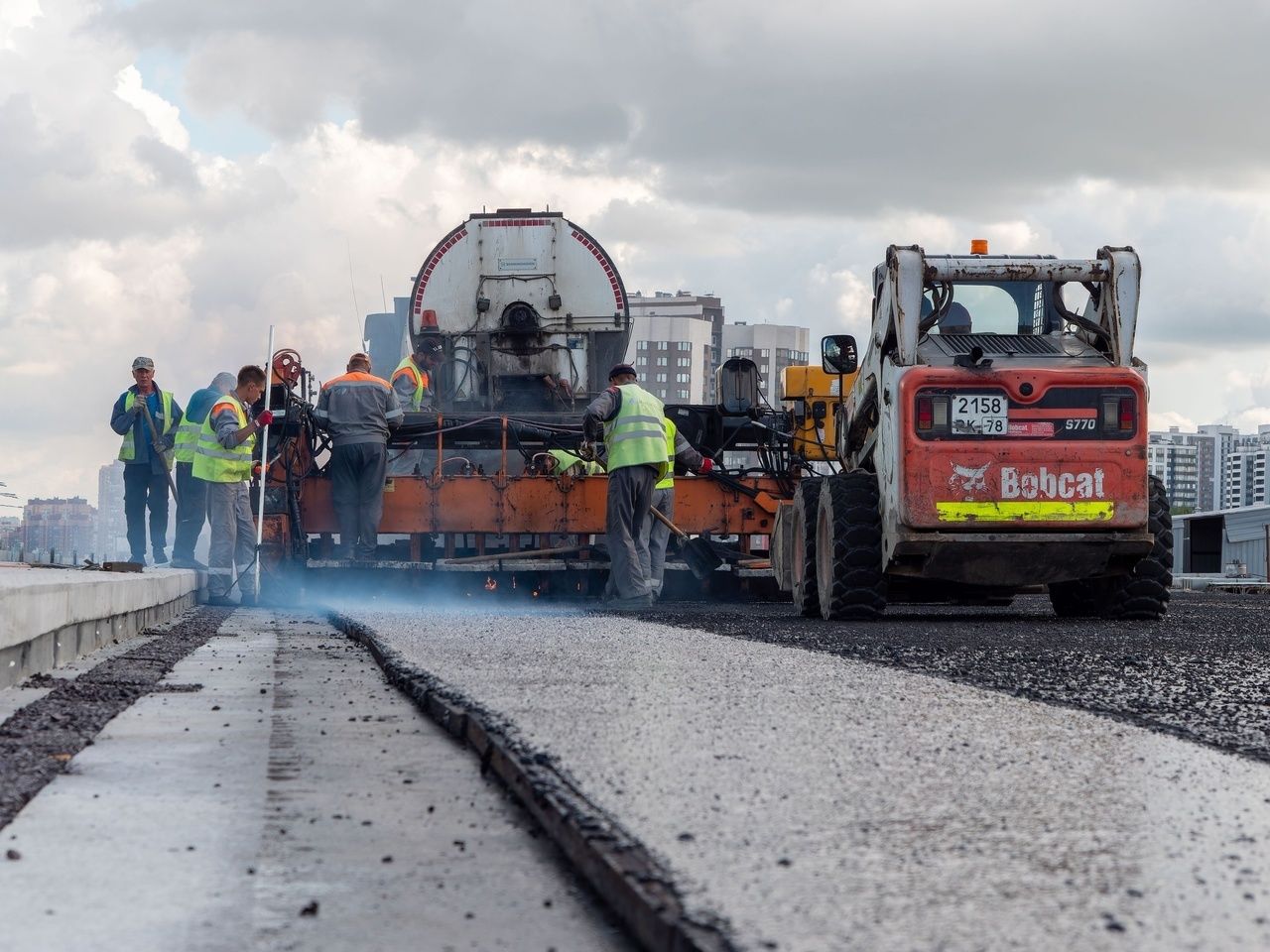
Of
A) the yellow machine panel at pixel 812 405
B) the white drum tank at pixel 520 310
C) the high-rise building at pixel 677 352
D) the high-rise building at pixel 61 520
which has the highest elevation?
the high-rise building at pixel 677 352

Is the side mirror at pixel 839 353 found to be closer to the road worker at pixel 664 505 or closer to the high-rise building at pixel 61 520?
the road worker at pixel 664 505

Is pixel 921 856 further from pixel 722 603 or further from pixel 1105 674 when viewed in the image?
pixel 722 603

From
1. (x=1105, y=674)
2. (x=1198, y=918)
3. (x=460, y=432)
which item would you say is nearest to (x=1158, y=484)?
(x=1105, y=674)

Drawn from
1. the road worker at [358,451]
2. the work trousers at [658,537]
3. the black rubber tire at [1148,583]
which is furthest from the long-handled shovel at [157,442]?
the black rubber tire at [1148,583]

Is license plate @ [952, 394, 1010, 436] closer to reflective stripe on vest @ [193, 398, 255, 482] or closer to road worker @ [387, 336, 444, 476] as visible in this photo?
reflective stripe on vest @ [193, 398, 255, 482]

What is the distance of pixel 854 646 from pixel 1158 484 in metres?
4.04

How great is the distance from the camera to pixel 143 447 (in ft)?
49.9

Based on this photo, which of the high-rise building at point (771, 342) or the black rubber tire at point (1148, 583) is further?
the high-rise building at point (771, 342)

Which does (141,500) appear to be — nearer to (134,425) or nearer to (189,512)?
(189,512)

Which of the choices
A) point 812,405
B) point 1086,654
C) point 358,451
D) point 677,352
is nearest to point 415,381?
point 358,451

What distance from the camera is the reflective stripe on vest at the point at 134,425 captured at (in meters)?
15.1

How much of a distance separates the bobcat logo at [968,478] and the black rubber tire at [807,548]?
1593 mm

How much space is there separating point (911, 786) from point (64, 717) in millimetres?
2630

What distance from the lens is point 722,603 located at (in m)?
14.9
